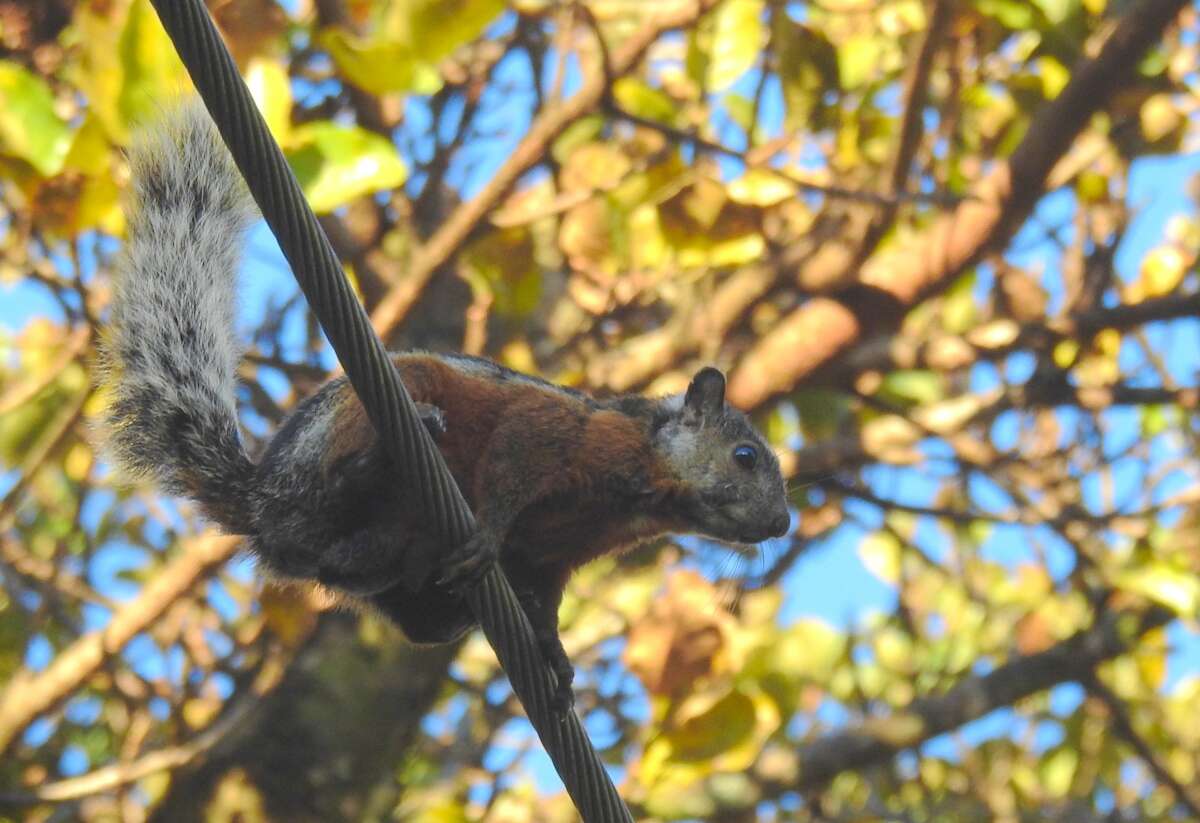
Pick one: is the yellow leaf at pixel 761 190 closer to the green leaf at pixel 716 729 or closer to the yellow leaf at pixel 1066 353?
the yellow leaf at pixel 1066 353

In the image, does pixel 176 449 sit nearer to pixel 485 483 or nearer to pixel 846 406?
pixel 485 483

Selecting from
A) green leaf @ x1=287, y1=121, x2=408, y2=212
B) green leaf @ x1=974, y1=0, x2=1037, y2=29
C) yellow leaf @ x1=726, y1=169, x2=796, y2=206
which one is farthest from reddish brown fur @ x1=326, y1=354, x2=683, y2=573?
green leaf @ x1=974, y1=0, x2=1037, y2=29

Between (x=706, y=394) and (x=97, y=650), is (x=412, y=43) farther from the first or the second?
(x=97, y=650)

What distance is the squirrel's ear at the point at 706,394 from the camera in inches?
155

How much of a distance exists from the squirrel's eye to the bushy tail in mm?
1272

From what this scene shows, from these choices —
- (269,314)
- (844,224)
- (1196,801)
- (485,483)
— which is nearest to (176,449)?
(485,483)

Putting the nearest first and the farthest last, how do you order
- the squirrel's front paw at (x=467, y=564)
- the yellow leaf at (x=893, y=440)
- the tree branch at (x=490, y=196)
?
the squirrel's front paw at (x=467, y=564)
the tree branch at (x=490, y=196)
the yellow leaf at (x=893, y=440)

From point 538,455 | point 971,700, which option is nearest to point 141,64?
point 538,455

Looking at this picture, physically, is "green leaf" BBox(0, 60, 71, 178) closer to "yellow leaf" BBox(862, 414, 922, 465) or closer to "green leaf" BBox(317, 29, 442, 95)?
"green leaf" BBox(317, 29, 442, 95)

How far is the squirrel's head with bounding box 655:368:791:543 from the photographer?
3750mm

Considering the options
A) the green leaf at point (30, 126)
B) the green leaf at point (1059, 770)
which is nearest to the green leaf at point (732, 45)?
the green leaf at point (30, 126)

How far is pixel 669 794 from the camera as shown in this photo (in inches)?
194

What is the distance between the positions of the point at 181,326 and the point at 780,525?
1616mm

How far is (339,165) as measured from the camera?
14.6 ft
